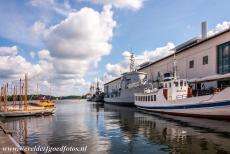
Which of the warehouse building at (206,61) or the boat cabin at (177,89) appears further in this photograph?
the warehouse building at (206,61)

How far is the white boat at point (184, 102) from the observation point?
33000 mm

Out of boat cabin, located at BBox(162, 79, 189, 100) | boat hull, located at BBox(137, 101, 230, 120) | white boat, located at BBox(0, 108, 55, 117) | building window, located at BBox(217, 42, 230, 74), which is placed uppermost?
building window, located at BBox(217, 42, 230, 74)

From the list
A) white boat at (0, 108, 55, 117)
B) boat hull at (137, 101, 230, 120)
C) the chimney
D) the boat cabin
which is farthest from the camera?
the chimney

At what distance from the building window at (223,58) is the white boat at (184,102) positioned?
8.11 meters

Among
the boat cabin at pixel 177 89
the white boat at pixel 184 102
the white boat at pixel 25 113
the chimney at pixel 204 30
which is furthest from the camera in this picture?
the chimney at pixel 204 30

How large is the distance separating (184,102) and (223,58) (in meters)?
13.8

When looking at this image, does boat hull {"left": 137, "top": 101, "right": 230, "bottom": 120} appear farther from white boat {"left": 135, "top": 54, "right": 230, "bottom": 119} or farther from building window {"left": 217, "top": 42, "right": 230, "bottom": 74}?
building window {"left": 217, "top": 42, "right": 230, "bottom": 74}

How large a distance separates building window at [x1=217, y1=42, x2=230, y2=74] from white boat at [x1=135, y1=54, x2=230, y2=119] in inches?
319

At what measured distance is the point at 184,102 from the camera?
39.1m

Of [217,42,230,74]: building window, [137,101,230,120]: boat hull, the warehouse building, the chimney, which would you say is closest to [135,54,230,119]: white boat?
[137,101,230,120]: boat hull

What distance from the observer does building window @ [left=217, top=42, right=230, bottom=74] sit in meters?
45.8

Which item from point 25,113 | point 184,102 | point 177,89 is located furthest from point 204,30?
point 25,113

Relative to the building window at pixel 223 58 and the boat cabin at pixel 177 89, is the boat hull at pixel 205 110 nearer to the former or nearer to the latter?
the boat cabin at pixel 177 89

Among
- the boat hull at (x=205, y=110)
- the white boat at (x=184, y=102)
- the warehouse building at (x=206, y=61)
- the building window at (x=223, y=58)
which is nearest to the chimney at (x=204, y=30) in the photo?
the warehouse building at (x=206, y=61)
